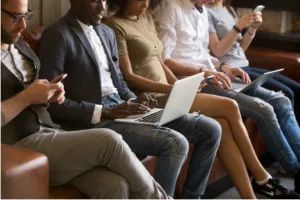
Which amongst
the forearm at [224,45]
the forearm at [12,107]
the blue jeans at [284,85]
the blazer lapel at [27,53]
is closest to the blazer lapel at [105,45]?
the blazer lapel at [27,53]

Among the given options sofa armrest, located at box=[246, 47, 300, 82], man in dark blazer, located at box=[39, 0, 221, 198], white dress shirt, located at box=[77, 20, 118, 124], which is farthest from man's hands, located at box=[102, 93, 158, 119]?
sofa armrest, located at box=[246, 47, 300, 82]

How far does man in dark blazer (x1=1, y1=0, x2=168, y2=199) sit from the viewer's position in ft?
6.04

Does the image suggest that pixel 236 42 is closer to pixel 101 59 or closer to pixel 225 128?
pixel 225 128

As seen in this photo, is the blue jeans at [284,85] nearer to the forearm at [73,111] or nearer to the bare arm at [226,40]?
the bare arm at [226,40]

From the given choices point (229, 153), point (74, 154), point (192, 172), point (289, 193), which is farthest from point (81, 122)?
point (289, 193)

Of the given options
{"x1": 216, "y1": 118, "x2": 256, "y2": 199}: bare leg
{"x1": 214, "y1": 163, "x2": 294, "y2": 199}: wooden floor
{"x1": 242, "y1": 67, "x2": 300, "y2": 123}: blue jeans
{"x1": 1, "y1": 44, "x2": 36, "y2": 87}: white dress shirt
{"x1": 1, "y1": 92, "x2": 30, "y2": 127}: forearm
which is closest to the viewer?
{"x1": 1, "y1": 92, "x2": 30, "y2": 127}: forearm

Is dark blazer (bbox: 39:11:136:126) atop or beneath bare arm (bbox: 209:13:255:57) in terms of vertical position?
atop

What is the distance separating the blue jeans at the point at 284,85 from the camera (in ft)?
10.4

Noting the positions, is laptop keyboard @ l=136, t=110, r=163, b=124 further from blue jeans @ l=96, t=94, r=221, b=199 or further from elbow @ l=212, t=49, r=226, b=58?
elbow @ l=212, t=49, r=226, b=58

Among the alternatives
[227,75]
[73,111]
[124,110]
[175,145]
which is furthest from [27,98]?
[227,75]

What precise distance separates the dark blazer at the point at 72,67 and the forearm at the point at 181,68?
0.74 m

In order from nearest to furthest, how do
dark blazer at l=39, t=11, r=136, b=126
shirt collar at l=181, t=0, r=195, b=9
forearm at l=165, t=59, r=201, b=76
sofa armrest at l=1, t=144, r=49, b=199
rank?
1. sofa armrest at l=1, t=144, r=49, b=199
2. dark blazer at l=39, t=11, r=136, b=126
3. forearm at l=165, t=59, r=201, b=76
4. shirt collar at l=181, t=0, r=195, b=9

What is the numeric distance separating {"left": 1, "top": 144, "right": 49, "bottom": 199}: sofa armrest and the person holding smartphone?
175cm

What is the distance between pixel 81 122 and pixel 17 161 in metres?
0.56
